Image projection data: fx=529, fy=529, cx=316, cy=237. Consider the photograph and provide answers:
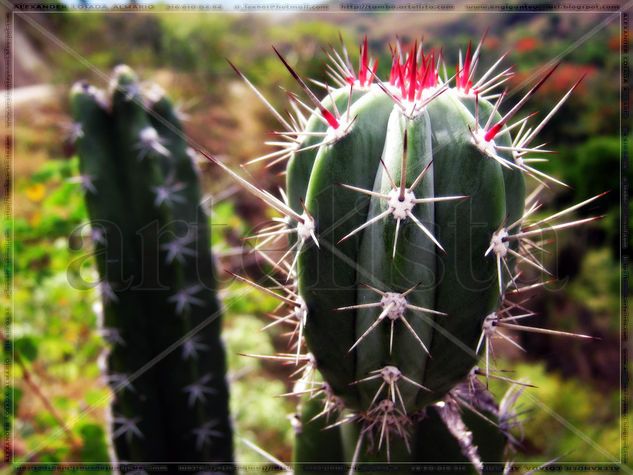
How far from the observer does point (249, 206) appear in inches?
310

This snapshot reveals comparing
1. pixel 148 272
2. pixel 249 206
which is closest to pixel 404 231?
pixel 148 272

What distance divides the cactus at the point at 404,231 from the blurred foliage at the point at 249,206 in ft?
1.24

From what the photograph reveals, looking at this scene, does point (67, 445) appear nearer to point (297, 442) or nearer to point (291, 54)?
point (297, 442)

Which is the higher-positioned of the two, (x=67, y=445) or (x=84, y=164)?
(x=84, y=164)

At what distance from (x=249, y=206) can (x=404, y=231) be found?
6722 millimetres

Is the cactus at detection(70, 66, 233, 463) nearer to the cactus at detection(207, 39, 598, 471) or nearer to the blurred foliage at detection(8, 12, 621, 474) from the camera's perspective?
the blurred foliage at detection(8, 12, 621, 474)

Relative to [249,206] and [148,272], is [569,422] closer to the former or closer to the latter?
[148,272]

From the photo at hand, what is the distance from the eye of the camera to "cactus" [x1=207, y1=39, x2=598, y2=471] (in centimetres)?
129

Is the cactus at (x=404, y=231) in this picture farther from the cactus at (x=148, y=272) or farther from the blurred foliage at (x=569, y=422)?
the blurred foliage at (x=569, y=422)

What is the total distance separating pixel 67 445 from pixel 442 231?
233cm

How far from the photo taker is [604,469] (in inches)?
185

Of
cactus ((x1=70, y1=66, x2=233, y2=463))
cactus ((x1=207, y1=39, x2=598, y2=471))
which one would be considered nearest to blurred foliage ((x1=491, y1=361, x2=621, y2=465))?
cactus ((x1=70, y1=66, x2=233, y2=463))

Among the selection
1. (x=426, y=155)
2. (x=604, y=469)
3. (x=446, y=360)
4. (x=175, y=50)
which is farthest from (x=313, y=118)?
(x=175, y=50)

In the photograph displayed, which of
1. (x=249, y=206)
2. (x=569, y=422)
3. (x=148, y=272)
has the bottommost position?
(x=569, y=422)
